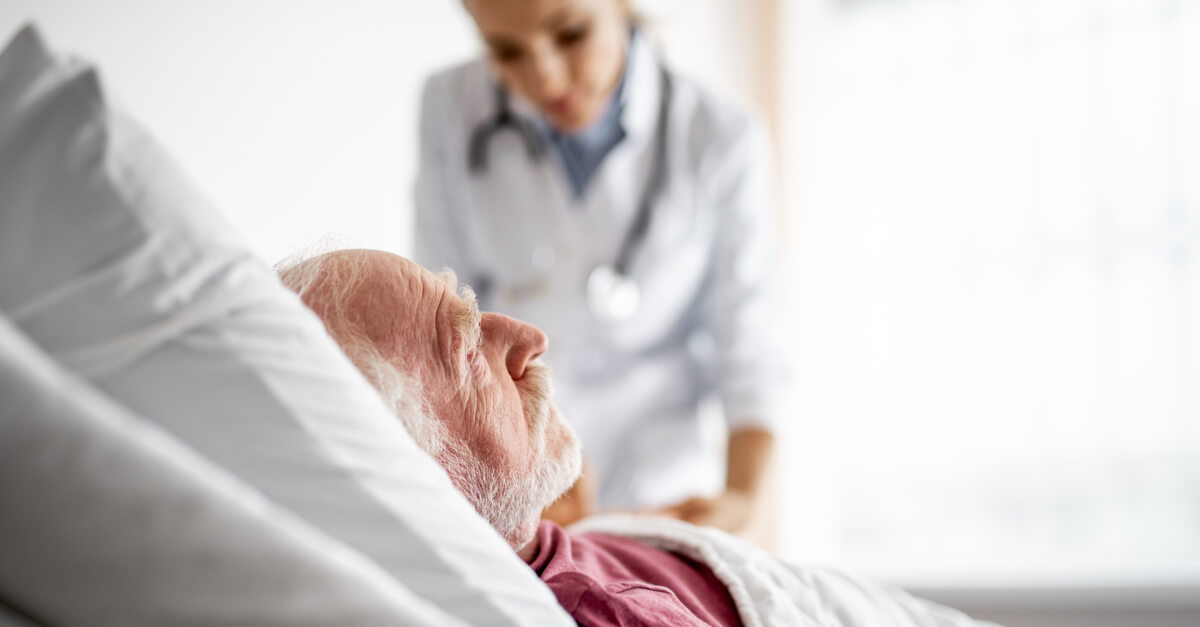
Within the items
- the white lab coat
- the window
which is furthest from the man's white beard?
the window

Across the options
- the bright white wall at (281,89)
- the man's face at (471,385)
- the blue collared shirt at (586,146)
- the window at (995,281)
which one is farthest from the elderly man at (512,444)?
the window at (995,281)

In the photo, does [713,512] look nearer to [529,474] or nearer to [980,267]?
[529,474]

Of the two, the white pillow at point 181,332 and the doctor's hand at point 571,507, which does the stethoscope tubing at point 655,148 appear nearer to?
the doctor's hand at point 571,507

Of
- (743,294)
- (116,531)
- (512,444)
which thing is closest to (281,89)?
(743,294)

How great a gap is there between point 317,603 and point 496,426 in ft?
1.30

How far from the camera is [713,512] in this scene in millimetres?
1200

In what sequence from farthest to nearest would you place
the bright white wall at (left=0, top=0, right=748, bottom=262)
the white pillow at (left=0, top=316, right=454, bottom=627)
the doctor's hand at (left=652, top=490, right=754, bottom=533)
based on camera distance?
the bright white wall at (left=0, top=0, right=748, bottom=262) < the doctor's hand at (left=652, top=490, right=754, bottom=533) < the white pillow at (left=0, top=316, right=454, bottom=627)

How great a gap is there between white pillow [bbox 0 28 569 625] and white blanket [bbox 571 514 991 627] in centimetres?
33

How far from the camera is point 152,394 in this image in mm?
493

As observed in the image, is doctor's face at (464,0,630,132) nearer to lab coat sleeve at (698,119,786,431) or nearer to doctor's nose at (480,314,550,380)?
lab coat sleeve at (698,119,786,431)

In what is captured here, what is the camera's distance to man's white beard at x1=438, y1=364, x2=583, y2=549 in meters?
0.80

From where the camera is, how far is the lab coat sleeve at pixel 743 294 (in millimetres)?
1469

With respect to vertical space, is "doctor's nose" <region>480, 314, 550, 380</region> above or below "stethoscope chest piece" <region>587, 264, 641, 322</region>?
above

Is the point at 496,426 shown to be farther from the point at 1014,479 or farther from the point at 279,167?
the point at 1014,479
